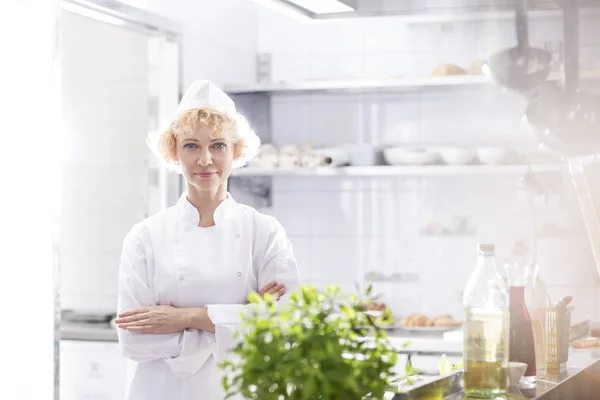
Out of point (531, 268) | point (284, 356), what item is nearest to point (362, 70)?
point (531, 268)

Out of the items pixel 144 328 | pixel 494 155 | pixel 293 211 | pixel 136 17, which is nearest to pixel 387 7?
pixel 144 328

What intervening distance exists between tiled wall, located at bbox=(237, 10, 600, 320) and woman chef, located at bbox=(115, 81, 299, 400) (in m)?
2.34

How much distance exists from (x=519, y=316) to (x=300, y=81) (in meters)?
2.92

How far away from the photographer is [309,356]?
3.86 ft

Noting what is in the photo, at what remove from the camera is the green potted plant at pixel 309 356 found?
1165 millimetres

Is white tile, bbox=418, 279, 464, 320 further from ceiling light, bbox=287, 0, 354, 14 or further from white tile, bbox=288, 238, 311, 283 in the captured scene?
ceiling light, bbox=287, 0, 354, 14

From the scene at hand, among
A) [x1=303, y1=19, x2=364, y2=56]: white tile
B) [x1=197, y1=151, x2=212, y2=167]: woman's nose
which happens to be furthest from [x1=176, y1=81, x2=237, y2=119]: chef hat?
[x1=303, y1=19, x2=364, y2=56]: white tile

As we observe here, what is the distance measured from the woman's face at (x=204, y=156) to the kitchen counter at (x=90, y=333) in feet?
6.04

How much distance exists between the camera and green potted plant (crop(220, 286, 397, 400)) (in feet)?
3.82

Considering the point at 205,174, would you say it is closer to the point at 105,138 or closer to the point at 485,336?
the point at 485,336

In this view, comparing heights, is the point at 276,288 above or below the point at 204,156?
below

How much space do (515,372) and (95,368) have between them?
2727mm

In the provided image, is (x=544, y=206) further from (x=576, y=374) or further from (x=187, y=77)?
(x=576, y=374)

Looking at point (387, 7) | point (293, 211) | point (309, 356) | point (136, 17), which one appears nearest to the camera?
point (309, 356)
